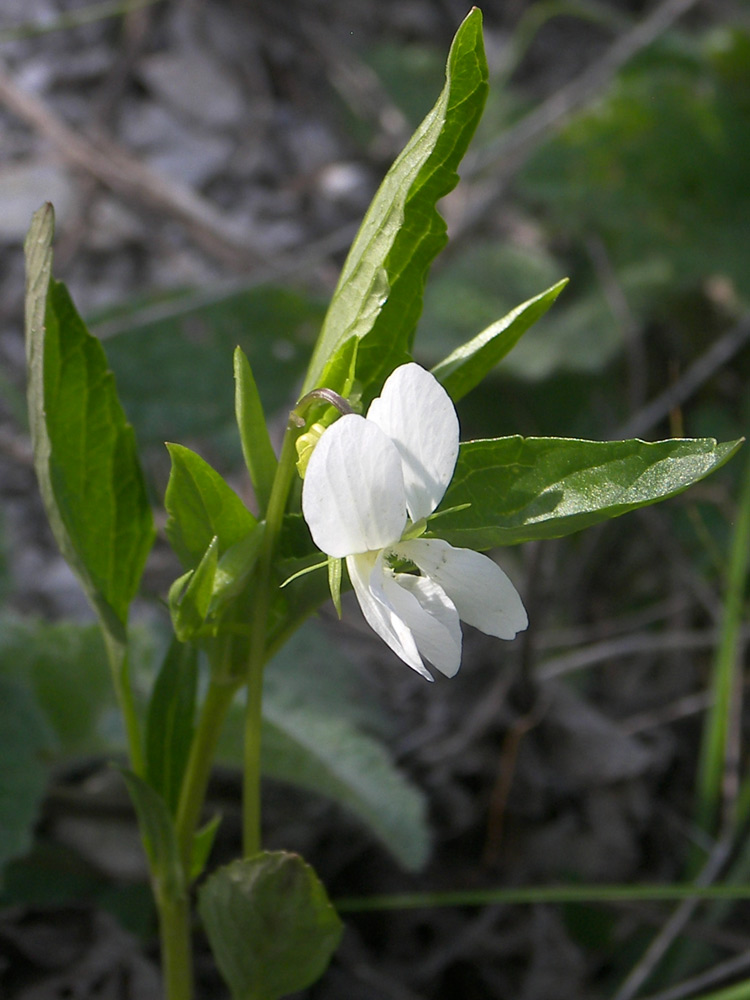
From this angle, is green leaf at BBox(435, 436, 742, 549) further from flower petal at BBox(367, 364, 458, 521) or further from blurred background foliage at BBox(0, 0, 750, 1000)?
blurred background foliage at BBox(0, 0, 750, 1000)

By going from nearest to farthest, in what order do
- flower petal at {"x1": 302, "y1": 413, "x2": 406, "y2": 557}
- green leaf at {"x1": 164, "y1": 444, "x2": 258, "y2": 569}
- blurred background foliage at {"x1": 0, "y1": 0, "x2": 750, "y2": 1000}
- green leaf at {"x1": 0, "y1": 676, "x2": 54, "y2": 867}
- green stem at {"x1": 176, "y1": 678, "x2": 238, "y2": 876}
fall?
flower petal at {"x1": 302, "y1": 413, "x2": 406, "y2": 557}
green leaf at {"x1": 164, "y1": 444, "x2": 258, "y2": 569}
green stem at {"x1": 176, "y1": 678, "x2": 238, "y2": 876}
green leaf at {"x1": 0, "y1": 676, "x2": 54, "y2": 867}
blurred background foliage at {"x1": 0, "y1": 0, "x2": 750, "y2": 1000}

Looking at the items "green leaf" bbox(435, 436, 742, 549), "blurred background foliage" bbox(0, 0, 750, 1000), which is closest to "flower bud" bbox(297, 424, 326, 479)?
"green leaf" bbox(435, 436, 742, 549)

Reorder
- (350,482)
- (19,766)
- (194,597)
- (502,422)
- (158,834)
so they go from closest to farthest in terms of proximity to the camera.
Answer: (350,482)
(194,597)
(158,834)
(19,766)
(502,422)

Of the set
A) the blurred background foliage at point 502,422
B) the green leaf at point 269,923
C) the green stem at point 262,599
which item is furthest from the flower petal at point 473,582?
the blurred background foliage at point 502,422

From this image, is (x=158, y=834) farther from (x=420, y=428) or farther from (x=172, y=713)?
(x=420, y=428)

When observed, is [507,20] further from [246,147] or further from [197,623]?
[197,623]

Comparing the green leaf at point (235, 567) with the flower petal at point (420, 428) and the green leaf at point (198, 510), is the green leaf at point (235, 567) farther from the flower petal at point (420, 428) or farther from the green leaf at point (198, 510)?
the flower petal at point (420, 428)

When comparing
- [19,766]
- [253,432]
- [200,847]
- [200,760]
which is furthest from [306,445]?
[19,766]
